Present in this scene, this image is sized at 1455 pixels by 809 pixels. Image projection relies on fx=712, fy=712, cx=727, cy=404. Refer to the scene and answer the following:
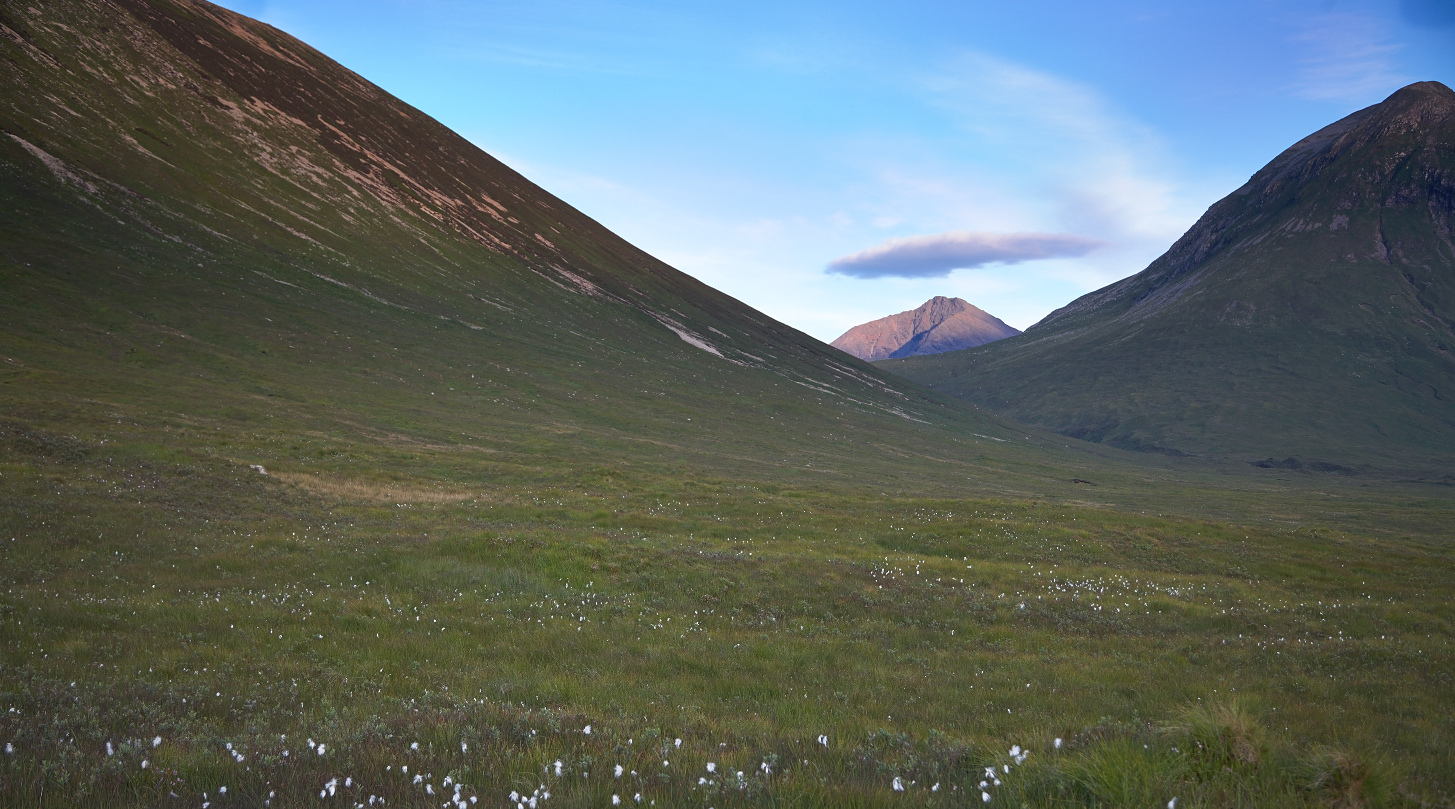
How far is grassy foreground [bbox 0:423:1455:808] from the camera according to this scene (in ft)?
20.4

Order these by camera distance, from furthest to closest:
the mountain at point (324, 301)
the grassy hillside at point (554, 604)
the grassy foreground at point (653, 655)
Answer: the mountain at point (324, 301) < the grassy hillside at point (554, 604) < the grassy foreground at point (653, 655)

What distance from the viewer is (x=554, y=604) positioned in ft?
53.4

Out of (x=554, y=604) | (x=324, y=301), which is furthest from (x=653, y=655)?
(x=324, y=301)

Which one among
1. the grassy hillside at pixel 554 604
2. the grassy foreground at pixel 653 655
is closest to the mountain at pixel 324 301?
the grassy hillside at pixel 554 604

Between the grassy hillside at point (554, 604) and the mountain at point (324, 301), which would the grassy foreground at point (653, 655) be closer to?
the grassy hillside at point (554, 604)

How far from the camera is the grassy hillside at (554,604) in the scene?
651cm

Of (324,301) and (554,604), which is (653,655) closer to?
(554,604)

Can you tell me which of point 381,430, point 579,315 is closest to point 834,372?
point 579,315

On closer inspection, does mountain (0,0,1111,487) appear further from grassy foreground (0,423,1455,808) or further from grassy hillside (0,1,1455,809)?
grassy foreground (0,423,1455,808)

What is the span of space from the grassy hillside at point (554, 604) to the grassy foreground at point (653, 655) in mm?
75

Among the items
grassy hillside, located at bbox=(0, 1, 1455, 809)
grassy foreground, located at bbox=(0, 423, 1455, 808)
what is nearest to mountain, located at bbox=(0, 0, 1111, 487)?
grassy hillside, located at bbox=(0, 1, 1455, 809)

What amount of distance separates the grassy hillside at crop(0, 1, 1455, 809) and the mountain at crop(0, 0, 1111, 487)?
780 mm

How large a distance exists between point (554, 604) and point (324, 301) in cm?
8126

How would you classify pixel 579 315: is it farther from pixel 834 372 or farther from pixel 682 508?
pixel 682 508
